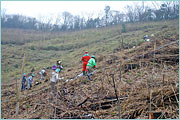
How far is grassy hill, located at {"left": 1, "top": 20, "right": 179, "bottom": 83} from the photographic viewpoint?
14.9 metres

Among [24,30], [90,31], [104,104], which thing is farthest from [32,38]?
[104,104]

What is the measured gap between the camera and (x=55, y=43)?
74.9ft

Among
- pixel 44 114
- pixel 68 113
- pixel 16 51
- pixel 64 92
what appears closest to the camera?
pixel 68 113

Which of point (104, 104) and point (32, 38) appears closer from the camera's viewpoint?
point (104, 104)

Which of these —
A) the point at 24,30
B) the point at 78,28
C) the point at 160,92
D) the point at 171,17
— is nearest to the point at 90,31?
the point at 78,28

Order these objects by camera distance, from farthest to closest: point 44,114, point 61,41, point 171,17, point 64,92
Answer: point 61,41
point 171,17
point 64,92
point 44,114

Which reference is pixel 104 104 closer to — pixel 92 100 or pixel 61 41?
pixel 92 100

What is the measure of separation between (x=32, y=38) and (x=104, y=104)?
75.4 ft

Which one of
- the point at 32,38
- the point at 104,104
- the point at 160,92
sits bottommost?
the point at 104,104

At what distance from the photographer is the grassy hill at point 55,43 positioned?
48.7 ft

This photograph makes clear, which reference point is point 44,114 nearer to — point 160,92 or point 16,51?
point 160,92

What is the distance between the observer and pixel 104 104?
104 inches

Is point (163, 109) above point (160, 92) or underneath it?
underneath

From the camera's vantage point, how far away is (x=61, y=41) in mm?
23172
